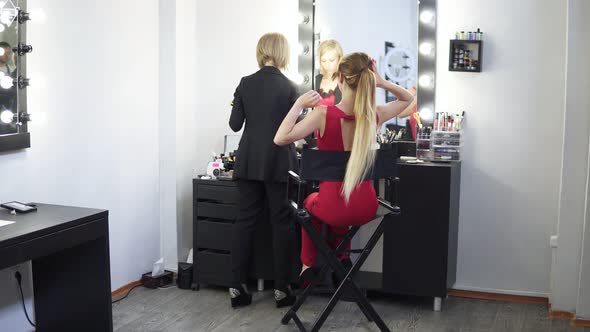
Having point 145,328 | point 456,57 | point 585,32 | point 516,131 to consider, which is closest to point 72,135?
point 145,328

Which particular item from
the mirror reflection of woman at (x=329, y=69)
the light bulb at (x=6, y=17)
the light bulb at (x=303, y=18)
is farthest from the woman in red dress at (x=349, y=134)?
the light bulb at (x=6, y=17)

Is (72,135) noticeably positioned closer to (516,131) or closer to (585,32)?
(516,131)

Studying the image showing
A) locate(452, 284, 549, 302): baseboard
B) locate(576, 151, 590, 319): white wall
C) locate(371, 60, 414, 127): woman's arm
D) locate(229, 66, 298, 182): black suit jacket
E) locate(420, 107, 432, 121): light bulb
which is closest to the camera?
locate(371, 60, 414, 127): woman's arm

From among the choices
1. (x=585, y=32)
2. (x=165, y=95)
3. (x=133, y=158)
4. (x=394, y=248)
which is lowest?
(x=394, y=248)

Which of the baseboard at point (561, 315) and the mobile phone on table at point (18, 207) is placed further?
the baseboard at point (561, 315)

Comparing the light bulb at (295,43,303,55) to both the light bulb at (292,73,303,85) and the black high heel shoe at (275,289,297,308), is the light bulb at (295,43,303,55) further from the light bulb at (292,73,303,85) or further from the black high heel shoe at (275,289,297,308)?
the black high heel shoe at (275,289,297,308)

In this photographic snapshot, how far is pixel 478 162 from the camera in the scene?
3699 mm

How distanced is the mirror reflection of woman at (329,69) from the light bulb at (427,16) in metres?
0.51

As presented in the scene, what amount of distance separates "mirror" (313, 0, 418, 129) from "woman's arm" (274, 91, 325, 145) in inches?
37.4

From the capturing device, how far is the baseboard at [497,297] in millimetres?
3668

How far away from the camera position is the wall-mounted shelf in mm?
3614

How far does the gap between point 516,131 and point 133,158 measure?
7.15 ft

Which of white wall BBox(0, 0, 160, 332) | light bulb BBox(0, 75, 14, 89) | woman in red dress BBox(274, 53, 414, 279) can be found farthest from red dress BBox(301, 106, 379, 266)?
light bulb BBox(0, 75, 14, 89)

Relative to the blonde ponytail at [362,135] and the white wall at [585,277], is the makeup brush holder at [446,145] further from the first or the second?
the blonde ponytail at [362,135]
